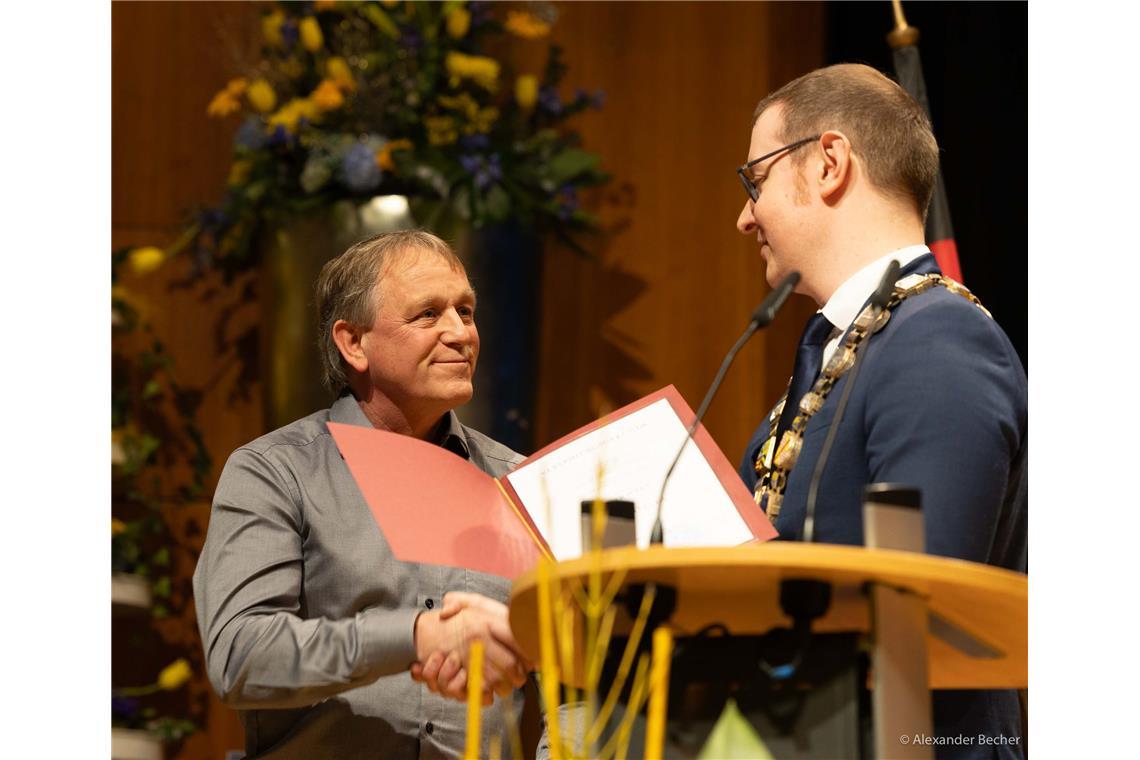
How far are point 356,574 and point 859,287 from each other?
0.91 m

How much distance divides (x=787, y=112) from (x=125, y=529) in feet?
7.19

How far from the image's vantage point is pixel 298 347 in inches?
134

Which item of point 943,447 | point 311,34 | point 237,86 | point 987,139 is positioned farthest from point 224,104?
point 943,447

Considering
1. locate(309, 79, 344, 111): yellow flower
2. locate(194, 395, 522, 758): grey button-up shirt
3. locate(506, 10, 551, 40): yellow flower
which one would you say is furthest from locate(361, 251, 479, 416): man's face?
locate(506, 10, 551, 40): yellow flower

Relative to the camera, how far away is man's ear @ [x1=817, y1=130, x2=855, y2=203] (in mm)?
1981

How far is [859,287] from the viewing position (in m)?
1.97

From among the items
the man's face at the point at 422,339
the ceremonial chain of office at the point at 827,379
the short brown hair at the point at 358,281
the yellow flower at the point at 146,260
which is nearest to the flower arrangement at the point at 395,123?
the yellow flower at the point at 146,260

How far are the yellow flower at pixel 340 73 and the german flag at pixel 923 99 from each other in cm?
130

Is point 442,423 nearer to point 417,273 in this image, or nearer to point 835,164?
point 417,273

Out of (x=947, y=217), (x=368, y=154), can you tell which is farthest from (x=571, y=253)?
(x=947, y=217)

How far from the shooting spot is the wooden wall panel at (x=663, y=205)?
382 cm

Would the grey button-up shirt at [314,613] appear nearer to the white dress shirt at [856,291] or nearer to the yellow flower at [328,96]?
the white dress shirt at [856,291]

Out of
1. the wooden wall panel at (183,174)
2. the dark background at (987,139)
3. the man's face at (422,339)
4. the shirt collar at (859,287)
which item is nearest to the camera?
the shirt collar at (859,287)

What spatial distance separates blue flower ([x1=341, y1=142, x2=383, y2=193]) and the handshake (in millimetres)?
1600
